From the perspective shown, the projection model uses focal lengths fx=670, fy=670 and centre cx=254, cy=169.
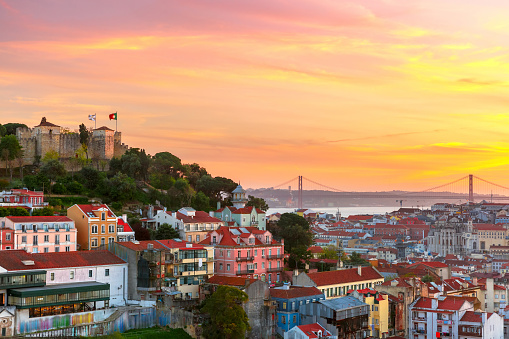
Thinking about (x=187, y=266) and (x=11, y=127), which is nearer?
(x=187, y=266)

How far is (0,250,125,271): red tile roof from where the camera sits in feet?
128

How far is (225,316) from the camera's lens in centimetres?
4062

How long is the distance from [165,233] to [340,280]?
47.8ft

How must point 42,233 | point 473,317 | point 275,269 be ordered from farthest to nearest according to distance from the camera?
1. point 275,269
2. point 473,317
3. point 42,233

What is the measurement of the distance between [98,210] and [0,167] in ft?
84.0

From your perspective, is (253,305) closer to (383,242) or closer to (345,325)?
(345,325)

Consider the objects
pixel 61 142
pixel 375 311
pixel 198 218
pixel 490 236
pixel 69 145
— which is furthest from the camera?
pixel 490 236

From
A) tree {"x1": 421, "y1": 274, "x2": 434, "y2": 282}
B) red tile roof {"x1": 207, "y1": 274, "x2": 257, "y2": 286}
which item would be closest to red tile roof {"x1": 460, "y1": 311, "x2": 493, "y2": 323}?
tree {"x1": 421, "y1": 274, "x2": 434, "y2": 282}

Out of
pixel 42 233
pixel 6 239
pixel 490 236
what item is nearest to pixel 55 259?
pixel 6 239

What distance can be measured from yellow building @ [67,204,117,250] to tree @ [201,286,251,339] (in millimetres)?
11649

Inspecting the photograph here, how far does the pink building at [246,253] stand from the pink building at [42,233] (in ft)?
34.7

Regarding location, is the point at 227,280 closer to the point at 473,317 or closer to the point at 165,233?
the point at 165,233

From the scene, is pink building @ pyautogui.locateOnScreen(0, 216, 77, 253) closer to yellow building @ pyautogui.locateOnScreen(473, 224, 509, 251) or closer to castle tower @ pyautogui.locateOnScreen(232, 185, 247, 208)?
castle tower @ pyautogui.locateOnScreen(232, 185, 247, 208)

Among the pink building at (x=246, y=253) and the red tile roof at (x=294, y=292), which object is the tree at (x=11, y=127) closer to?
the pink building at (x=246, y=253)
